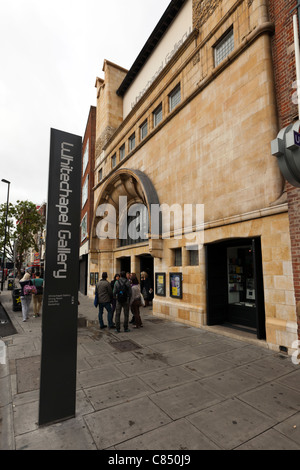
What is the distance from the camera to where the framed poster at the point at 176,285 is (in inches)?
403

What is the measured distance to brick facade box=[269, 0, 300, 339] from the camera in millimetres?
6059

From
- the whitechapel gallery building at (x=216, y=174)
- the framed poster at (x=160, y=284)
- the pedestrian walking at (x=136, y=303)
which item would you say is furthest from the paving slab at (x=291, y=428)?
the framed poster at (x=160, y=284)

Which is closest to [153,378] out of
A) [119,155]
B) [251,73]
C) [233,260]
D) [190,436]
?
[190,436]

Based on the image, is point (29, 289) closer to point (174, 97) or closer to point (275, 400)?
point (275, 400)

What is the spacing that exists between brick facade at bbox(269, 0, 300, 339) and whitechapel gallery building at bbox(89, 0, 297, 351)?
21cm

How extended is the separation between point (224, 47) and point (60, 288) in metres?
10.3

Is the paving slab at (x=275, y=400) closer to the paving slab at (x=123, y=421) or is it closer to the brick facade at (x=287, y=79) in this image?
the paving slab at (x=123, y=421)

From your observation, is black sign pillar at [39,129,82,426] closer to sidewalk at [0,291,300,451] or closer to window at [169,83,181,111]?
sidewalk at [0,291,300,451]

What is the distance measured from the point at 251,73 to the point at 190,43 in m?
4.64

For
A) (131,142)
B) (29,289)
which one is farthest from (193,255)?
(131,142)

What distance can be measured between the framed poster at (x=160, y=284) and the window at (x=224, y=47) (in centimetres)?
886

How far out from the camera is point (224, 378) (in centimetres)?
477

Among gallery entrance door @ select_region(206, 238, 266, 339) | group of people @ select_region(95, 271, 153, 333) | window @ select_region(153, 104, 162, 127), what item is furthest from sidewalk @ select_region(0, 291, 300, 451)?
window @ select_region(153, 104, 162, 127)

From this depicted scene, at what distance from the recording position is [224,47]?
918 centimetres
